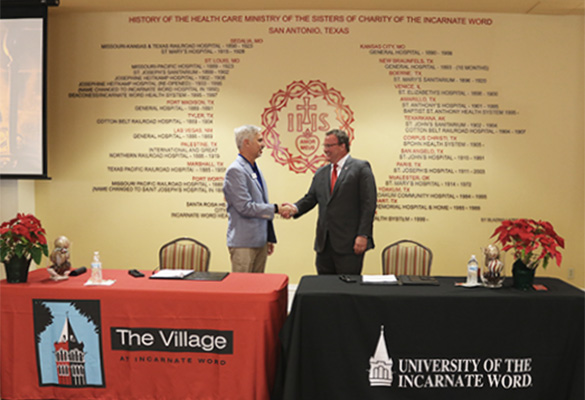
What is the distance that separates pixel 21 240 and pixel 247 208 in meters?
1.51

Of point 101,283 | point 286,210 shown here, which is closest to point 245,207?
point 286,210

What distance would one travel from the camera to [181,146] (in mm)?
5270

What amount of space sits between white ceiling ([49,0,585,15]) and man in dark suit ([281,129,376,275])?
1.79 metres

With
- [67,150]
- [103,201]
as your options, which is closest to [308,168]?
[103,201]

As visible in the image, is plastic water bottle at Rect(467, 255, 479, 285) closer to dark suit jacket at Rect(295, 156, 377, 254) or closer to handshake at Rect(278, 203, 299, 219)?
dark suit jacket at Rect(295, 156, 377, 254)

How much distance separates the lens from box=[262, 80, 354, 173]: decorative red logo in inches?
204

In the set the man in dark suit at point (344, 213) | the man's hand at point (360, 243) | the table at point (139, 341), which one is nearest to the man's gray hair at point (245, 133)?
the man in dark suit at point (344, 213)

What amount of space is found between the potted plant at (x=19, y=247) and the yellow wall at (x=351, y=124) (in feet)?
7.84

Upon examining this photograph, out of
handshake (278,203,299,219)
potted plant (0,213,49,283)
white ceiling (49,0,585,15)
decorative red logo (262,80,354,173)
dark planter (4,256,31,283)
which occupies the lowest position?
dark planter (4,256,31,283)

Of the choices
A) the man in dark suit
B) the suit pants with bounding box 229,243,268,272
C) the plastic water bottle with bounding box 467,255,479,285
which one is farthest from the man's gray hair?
the plastic water bottle with bounding box 467,255,479,285

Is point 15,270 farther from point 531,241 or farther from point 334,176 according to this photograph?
point 531,241

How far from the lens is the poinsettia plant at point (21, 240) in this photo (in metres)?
2.87

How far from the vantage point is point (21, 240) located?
2893mm

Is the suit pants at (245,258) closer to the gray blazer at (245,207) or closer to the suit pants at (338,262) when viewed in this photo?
the gray blazer at (245,207)
